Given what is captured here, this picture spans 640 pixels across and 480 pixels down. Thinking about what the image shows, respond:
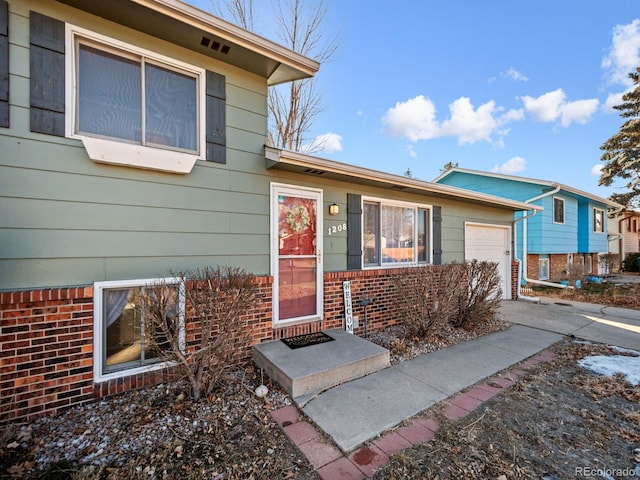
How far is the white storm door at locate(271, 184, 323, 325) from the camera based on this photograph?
3916 mm

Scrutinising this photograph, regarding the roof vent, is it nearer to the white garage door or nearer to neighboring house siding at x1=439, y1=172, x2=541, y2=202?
the white garage door

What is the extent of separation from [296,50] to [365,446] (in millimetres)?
9075

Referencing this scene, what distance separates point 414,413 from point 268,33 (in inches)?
348

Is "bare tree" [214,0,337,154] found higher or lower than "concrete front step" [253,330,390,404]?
higher

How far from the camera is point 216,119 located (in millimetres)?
3463

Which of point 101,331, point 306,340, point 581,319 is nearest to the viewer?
point 101,331

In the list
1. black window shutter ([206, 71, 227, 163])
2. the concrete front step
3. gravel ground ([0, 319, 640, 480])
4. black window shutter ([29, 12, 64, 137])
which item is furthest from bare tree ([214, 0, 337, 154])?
gravel ground ([0, 319, 640, 480])

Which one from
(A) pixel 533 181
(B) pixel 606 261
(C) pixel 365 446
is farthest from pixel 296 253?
(B) pixel 606 261

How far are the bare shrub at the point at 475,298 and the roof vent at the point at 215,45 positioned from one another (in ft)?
16.3

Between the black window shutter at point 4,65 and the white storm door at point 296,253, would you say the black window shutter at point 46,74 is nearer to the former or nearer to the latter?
the black window shutter at point 4,65

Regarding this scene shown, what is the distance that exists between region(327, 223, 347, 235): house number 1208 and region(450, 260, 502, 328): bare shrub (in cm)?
235

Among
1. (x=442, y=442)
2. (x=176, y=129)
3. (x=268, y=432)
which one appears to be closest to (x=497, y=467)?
(x=442, y=442)

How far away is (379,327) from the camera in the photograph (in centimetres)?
491

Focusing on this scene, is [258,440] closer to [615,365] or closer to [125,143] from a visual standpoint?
[125,143]
